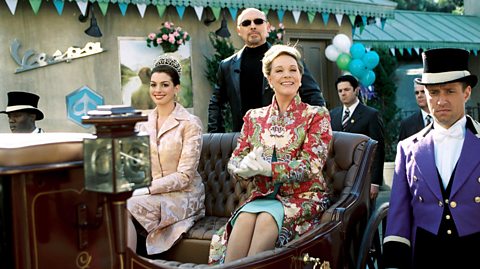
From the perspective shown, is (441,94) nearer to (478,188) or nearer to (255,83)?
(478,188)

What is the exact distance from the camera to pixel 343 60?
Answer: 1118 cm

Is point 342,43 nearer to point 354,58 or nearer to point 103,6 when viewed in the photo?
point 354,58

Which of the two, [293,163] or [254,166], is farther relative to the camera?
[293,163]

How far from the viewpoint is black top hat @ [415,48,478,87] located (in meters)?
2.89

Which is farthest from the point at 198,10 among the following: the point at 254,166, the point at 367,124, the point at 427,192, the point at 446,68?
the point at 427,192

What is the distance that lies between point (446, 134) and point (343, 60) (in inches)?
330

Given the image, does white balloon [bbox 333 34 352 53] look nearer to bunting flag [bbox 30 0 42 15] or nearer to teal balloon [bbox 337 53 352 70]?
teal balloon [bbox 337 53 352 70]

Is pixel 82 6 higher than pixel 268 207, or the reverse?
pixel 82 6

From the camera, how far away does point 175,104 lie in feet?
14.0

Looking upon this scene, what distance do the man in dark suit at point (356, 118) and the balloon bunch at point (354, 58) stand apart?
16.0ft

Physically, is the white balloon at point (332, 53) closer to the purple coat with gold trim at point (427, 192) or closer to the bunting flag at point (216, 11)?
the bunting flag at point (216, 11)

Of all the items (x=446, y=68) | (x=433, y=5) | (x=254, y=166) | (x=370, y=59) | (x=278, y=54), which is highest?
(x=433, y=5)

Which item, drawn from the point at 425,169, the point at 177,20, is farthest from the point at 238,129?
the point at 177,20

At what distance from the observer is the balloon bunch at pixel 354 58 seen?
1102 cm
